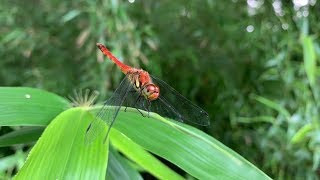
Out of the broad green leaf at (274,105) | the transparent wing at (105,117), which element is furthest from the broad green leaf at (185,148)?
the broad green leaf at (274,105)

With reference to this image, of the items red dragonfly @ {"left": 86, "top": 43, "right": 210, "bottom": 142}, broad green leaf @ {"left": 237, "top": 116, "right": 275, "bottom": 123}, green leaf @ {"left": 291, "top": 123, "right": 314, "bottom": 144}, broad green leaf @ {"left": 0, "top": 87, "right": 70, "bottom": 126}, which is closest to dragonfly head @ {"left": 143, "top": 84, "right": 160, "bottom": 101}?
red dragonfly @ {"left": 86, "top": 43, "right": 210, "bottom": 142}

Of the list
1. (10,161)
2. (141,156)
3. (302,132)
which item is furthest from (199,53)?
(141,156)

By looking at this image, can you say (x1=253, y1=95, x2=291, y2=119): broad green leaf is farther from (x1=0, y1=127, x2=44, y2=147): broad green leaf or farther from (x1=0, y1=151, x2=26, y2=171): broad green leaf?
(x1=0, y1=127, x2=44, y2=147): broad green leaf

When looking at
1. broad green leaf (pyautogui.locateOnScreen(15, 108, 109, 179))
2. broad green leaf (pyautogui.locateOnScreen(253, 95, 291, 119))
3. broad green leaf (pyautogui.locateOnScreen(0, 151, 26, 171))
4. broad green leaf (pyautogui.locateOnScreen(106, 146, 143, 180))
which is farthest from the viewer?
broad green leaf (pyautogui.locateOnScreen(253, 95, 291, 119))

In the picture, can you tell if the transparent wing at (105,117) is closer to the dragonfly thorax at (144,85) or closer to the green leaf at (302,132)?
the dragonfly thorax at (144,85)

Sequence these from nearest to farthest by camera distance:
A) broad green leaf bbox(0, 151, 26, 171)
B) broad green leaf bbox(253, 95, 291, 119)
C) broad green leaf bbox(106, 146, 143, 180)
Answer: broad green leaf bbox(106, 146, 143, 180), broad green leaf bbox(0, 151, 26, 171), broad green leaf bbox(253, 95, 291, 119)

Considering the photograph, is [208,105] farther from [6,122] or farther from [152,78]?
[6,122]

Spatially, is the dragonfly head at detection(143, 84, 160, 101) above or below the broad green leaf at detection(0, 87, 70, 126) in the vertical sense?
above

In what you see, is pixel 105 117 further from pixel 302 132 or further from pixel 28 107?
pixel 302 132
